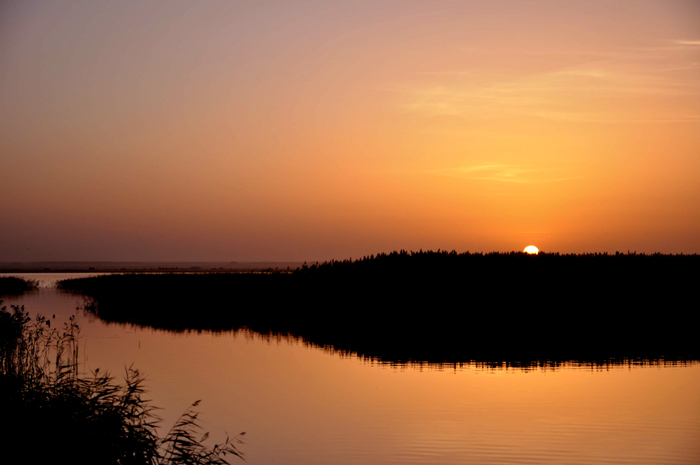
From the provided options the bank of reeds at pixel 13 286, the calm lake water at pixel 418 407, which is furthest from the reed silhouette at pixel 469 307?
the bank of reeds at pixel 13 286

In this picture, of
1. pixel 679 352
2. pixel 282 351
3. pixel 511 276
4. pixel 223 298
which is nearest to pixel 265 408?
pixel 282 351

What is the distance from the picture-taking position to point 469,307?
34.5 meters

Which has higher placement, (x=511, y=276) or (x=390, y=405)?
(x=511, y=276)

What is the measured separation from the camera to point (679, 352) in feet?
78.7

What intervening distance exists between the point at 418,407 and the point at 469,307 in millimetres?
19168

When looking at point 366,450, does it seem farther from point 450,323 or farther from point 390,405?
point 450,323

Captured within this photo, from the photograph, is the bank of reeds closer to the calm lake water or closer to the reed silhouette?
the reed silhouette

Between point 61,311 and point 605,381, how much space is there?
29.3m

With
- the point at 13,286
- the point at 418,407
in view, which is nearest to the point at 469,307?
the point at 418,407

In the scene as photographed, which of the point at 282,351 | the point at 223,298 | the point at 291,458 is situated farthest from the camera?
the point at 223,298

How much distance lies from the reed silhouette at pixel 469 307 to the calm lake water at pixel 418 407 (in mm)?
3706

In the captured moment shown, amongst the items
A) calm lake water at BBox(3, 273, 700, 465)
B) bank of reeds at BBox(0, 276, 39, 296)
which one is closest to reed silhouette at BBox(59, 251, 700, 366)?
calm lake water at BBox(3, 273, 700, 465)

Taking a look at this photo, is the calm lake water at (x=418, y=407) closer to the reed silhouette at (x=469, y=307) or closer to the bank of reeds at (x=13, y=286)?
the reed silhouette at (x=469, y=307)

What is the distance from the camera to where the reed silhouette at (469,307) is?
85.7 feet
